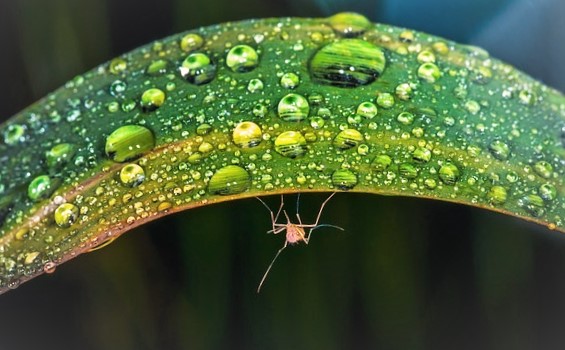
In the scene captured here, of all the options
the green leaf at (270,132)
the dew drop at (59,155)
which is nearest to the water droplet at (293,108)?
the green leaf at (270,132)

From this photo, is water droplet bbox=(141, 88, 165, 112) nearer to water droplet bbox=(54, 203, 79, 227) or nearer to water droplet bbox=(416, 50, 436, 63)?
water droplet bbox=(54, 203, 79, 227)

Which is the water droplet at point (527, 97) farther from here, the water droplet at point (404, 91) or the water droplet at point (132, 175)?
the water droplet at point (132, 175)

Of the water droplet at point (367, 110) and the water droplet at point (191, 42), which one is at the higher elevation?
the water droplet at point (191, 42)

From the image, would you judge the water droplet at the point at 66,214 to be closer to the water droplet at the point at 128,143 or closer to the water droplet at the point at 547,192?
the water droplet at the point at 128,143

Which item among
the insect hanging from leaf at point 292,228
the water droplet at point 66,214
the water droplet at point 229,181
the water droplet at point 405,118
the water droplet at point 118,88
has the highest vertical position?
the water droplet at point 118,88

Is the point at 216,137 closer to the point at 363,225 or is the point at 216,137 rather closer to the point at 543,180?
the point at 363,225
